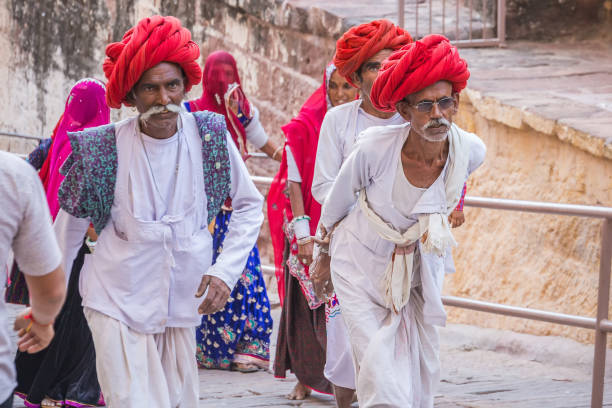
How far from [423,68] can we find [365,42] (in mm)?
1113

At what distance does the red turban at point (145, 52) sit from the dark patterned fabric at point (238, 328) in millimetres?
2390

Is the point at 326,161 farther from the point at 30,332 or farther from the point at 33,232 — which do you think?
the point at 33,232

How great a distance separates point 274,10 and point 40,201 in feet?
25.2

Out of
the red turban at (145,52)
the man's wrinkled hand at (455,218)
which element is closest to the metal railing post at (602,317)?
the man's wrinkled hand at (455,218)

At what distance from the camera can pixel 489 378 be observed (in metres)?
6.31

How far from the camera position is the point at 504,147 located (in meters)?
7.65

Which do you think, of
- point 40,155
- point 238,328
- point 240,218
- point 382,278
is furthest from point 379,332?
point 238,328

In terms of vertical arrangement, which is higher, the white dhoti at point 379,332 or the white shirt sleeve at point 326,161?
the white shirt sleeve at point 326,161

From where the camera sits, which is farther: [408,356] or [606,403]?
[606,403]

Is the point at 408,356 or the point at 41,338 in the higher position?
the point at 41,338

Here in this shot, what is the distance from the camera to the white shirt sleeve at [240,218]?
406cm

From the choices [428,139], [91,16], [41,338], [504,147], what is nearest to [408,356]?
[428,139]

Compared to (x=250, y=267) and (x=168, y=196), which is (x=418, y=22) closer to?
(x=250, y=267)

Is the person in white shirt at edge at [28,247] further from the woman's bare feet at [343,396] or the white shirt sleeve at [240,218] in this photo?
the woman's bare feet at [343,396]
